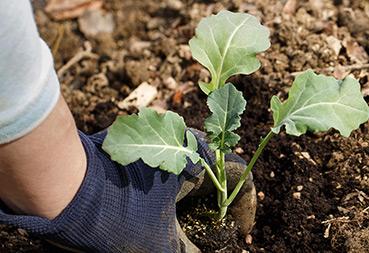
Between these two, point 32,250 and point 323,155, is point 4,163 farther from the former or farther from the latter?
point 323,155

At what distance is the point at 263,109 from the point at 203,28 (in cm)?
41

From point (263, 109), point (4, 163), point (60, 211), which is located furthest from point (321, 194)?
point (4, 163)

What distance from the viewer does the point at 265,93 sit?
182 cm

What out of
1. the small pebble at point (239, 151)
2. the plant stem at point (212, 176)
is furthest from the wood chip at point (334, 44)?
the plant stem at point (212, 176)

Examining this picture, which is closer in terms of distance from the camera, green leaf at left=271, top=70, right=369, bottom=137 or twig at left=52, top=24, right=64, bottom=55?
green leaf at left=271, top=70, right=369, bottom=137

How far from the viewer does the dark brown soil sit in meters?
1.56

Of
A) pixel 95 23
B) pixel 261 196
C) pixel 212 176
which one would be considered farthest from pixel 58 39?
pixel 212 176

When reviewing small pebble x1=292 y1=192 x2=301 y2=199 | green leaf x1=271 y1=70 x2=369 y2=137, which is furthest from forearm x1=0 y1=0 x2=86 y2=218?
small pebble x1=292 y1=192 x2=301 y2=199

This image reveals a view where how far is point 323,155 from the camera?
168cm

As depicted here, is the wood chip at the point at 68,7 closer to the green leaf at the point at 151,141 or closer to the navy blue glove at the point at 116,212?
the navy blue glove at the point at 116,212

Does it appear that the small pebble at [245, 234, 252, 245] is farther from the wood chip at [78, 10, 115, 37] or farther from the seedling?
the wood chip at [78, 10, 115, 37]

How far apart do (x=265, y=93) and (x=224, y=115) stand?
18.5 inches

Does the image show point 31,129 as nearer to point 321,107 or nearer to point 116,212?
point 116,212

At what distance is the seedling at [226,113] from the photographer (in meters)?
1.31
